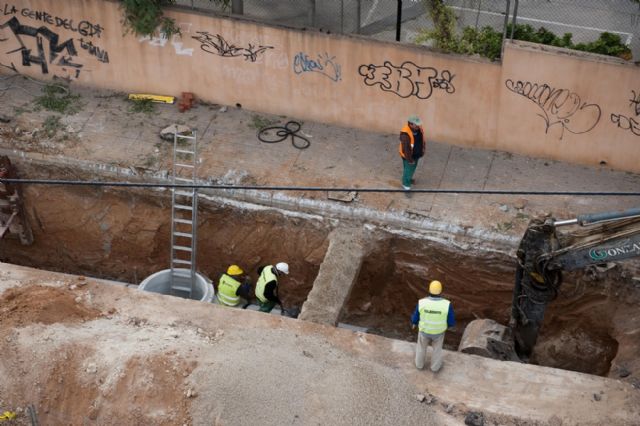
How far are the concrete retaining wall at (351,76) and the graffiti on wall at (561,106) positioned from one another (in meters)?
0.02

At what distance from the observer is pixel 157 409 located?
1091 centimetres

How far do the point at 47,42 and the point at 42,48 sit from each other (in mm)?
175

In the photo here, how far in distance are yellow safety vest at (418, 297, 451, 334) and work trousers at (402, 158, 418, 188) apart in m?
3.82

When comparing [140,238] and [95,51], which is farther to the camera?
[95,51]

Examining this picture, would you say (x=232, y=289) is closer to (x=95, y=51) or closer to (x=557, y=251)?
(x=557, y=251)

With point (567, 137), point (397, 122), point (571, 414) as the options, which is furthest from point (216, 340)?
point (567, 137)

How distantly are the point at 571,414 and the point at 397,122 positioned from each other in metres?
6.76

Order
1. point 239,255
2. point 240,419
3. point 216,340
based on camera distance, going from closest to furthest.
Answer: point 240,419
point 216,340
point 239,255

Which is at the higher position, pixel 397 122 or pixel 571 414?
pixel 397 122

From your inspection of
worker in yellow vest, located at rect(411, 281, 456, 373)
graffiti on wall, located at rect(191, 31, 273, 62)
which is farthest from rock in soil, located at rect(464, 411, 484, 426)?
graffiti on wall, located at rect(191, 31, 273, 62)

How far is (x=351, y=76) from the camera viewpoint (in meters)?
15.5

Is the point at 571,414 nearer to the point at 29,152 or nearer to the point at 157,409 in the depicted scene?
the point at 157,409

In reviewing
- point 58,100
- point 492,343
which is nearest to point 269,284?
point 492,343

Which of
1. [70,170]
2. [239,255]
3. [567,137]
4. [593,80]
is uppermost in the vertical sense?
[593,80]
